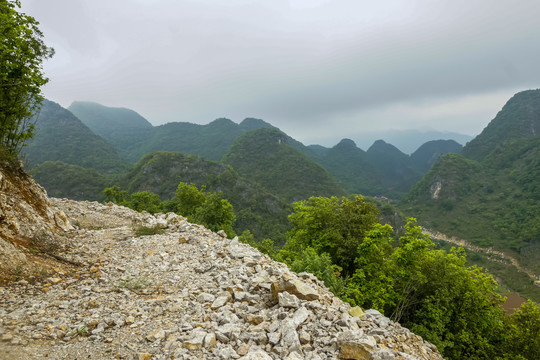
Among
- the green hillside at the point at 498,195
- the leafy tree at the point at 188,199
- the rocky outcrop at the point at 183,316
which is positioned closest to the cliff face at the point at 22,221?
the rocky outcrop at the point at 183,316

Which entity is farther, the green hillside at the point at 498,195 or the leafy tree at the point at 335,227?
the green hillside at the point at 498,195

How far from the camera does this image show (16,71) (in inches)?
391

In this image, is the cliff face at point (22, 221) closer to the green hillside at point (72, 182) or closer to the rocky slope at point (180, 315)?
the rocky slope at point (180, 315)

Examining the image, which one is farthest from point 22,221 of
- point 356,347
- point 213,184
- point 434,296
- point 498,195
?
point 498,195

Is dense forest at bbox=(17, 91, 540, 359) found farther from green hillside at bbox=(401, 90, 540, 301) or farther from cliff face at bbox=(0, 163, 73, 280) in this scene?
cliff face at bbox=(0, 163, 73, 280)

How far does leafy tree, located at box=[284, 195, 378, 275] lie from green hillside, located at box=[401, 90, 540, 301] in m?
80.1

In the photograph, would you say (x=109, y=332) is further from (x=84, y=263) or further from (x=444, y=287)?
(x=444, y=287)

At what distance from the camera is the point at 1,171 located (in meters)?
9.88

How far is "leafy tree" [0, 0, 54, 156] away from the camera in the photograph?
29.9 feet

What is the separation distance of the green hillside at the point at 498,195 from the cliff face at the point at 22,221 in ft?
320

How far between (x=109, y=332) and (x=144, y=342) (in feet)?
3.03

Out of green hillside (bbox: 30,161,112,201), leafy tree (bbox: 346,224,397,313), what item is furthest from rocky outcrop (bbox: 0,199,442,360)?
green hillside (bbox: 30,161,112,201)

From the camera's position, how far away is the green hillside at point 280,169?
145 meters

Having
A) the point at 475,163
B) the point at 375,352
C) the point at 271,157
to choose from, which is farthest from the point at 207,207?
the point at 475,163
